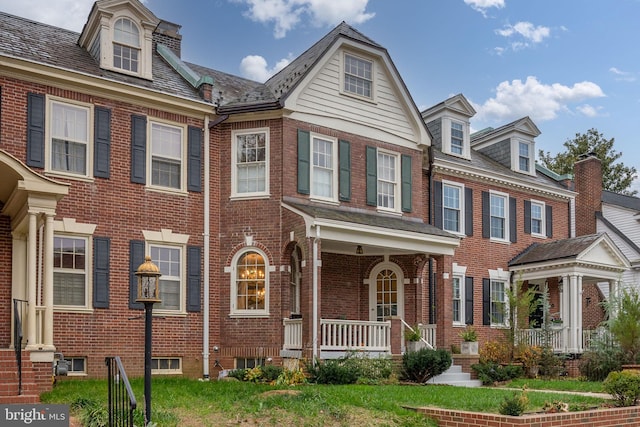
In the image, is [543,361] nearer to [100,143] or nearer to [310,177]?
[310,177]

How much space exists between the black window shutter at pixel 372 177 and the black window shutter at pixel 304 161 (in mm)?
1995

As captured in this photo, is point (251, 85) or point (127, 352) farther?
point (251, 85)

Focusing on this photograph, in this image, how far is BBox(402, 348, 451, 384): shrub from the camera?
17734 millimetres

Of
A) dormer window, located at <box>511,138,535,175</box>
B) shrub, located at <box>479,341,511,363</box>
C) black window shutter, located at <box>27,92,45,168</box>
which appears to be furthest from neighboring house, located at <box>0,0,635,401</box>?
dormer window, located at <box>511,138,535,175</box>

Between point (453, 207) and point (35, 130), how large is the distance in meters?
13.1

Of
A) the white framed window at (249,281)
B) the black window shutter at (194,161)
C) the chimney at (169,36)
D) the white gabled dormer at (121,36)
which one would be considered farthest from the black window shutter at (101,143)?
the chimney at (169,36)

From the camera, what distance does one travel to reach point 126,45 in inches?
715

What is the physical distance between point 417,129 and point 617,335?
7.83 meters

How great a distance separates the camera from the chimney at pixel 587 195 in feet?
96.9

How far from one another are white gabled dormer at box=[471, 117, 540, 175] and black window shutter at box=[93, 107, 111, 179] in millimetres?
15196

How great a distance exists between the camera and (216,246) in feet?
61.4

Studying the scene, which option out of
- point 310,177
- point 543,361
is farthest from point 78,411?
point 543,361

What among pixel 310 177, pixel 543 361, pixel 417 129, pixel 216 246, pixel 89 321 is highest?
pixel 417 129

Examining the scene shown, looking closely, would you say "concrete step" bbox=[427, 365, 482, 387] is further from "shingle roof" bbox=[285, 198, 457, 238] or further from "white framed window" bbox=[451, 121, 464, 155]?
"white framed window" bbox=[451, 121, 464, 155]
